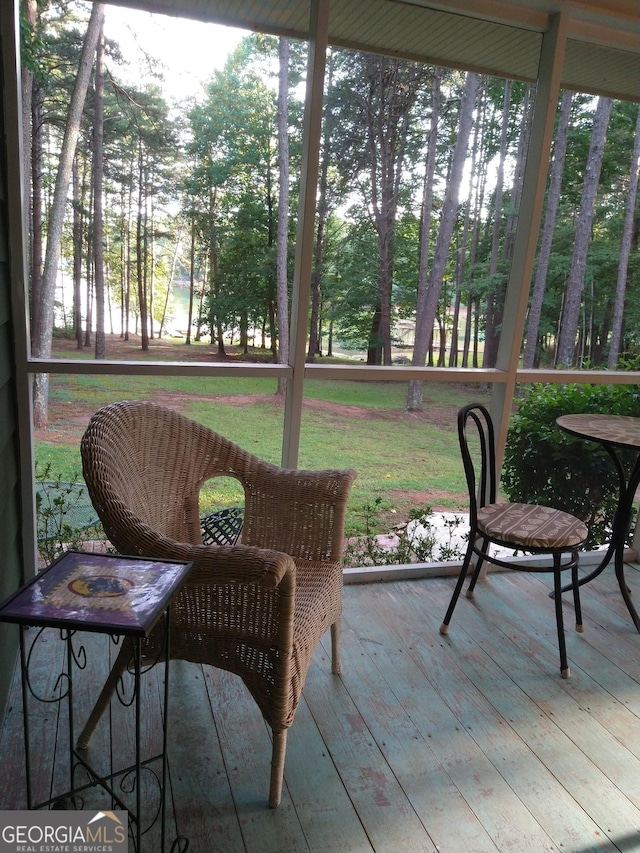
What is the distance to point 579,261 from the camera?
4625 millimetres

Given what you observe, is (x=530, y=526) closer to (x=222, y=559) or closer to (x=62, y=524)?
(x=222, y=559)

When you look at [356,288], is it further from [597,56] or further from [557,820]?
[557,820]

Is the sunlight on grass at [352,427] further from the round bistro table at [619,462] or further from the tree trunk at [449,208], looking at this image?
the round bistro table at [619,462]

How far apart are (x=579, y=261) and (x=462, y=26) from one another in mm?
2759

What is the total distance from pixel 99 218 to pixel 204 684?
313 cm

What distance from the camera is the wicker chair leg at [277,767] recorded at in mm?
1430

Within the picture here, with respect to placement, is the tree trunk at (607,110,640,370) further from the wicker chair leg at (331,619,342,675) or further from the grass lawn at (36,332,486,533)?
the wicker chair leg at (331,619,342,675)

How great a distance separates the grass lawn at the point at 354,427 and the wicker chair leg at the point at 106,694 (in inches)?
128

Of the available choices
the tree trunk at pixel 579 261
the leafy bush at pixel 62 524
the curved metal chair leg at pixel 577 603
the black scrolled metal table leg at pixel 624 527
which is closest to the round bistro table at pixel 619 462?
the black scrolled metal table leg at pixel 624 527

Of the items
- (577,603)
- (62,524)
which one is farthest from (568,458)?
(62,524)

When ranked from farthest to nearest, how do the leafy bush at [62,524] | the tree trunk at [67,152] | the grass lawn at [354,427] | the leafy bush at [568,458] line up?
the grass lawn at [354,427] < the tree trunk at [67,152] < the leafy bush at [568,458] < the leafy bush at [62,524]

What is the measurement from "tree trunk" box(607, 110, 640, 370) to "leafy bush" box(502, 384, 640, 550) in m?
1.49

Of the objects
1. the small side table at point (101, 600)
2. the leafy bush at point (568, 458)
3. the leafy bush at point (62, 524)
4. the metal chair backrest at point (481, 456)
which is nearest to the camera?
the small side table at point (101, 600)

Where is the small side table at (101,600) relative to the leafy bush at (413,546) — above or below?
above
